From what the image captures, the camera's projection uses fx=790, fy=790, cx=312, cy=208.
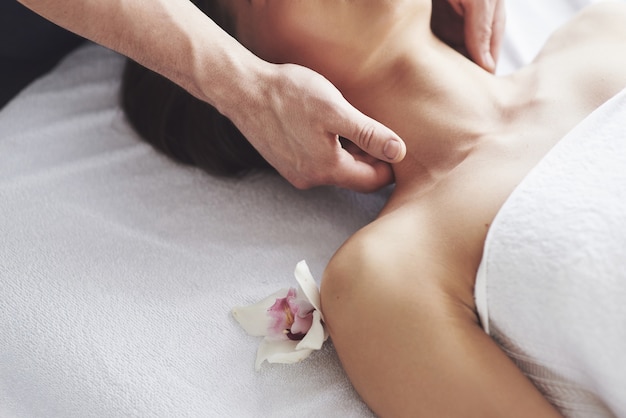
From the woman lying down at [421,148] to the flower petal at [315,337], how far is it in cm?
2

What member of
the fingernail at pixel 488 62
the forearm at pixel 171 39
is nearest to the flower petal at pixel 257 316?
the forearm at pixel 171 39

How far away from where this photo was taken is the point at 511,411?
0.86m

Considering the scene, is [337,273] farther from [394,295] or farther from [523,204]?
[523,204]

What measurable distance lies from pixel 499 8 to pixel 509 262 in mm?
642

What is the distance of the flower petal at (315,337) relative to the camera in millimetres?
1004

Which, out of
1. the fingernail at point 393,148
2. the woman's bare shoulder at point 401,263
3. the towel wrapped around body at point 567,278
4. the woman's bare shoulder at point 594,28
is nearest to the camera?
the towel wrapped around body at point 567,278

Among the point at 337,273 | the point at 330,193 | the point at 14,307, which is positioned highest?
the point at 337,273

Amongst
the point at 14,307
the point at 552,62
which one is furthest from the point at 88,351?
the point at 552,62

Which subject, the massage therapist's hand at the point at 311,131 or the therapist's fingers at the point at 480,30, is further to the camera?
the therapist's fingers at the point at 480,30

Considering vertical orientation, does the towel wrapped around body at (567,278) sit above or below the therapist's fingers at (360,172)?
above

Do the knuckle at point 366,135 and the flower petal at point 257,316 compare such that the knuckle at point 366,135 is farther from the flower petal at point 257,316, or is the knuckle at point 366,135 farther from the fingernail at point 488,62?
the fingernail at point 488,62

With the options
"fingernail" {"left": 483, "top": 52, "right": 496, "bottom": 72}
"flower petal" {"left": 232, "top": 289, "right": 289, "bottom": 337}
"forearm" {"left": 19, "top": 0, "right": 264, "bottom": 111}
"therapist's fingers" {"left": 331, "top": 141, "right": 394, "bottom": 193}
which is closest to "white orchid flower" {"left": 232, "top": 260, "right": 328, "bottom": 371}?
"flower petal" {"left": 232, "top": 289, "right": 289, "bottom": 337}

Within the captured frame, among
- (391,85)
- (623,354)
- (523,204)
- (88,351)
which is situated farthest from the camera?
(391,85)

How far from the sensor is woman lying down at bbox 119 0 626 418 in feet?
2.95
